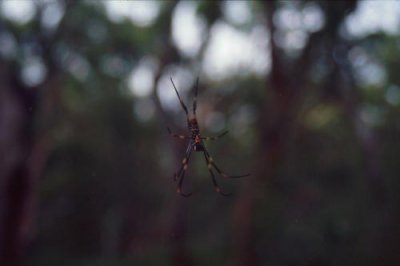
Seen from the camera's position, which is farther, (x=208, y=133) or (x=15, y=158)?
(x=208, y=133)

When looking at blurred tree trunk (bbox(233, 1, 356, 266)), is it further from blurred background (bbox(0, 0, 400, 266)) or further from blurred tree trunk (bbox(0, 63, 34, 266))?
blurred tree trunk (bbox(0, 63, 34, 266))

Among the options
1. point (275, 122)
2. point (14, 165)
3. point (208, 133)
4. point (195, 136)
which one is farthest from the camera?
point (208, 133)

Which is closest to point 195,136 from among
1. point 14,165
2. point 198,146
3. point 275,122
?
point 198,146

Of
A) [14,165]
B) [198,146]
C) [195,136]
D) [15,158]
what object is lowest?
[14,165]

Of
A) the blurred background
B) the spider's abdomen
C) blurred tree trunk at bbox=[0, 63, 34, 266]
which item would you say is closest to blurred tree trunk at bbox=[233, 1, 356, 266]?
the blurred background

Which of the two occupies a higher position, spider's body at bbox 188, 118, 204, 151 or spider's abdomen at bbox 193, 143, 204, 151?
spider's body at bbox 188, 118, 204, 151

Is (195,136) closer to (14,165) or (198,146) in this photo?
(198,146)

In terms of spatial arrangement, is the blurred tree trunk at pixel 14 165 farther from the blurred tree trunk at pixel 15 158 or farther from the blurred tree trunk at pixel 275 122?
the blurred tree trunk at pixel 275 122

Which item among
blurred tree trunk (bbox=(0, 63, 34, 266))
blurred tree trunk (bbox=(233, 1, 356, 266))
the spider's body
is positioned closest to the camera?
the spider's body

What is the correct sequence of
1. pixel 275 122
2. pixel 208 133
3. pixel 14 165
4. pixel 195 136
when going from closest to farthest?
pixel 195 136, pixel 275 122, pixel 14 165, pixel 208 133
